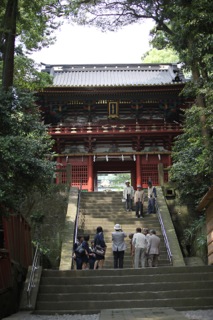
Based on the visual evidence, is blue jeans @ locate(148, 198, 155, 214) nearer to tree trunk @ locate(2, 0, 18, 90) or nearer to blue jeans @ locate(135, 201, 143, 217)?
blue jeans @ locate(135, 201, 143, 217)

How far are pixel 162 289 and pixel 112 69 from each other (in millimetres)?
22630

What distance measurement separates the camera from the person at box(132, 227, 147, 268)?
10.3 meters

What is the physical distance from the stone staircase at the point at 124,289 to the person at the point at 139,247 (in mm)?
843

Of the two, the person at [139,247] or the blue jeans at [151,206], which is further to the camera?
the blue jeans at [151,206]

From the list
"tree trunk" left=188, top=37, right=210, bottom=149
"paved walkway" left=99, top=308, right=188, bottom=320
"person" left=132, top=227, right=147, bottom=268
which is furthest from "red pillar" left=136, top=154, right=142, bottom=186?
"paved walkway" left=99, top=308, right=188, bottom=320

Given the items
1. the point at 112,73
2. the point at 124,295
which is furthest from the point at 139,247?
the point at 112,73

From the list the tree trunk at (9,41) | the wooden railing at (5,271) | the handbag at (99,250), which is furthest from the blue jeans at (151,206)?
the wooden railing at (5,271)

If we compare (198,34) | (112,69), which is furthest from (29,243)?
(112,69)

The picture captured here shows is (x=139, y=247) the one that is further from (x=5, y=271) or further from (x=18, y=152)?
(x=18, y=152)

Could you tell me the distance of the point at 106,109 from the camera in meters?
22.7

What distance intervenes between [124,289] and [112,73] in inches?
860

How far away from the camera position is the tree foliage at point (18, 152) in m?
7.98

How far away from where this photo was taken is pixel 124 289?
29.3ft

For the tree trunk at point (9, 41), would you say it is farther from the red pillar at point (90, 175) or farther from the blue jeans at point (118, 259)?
the red pillar at point (90, 175)
